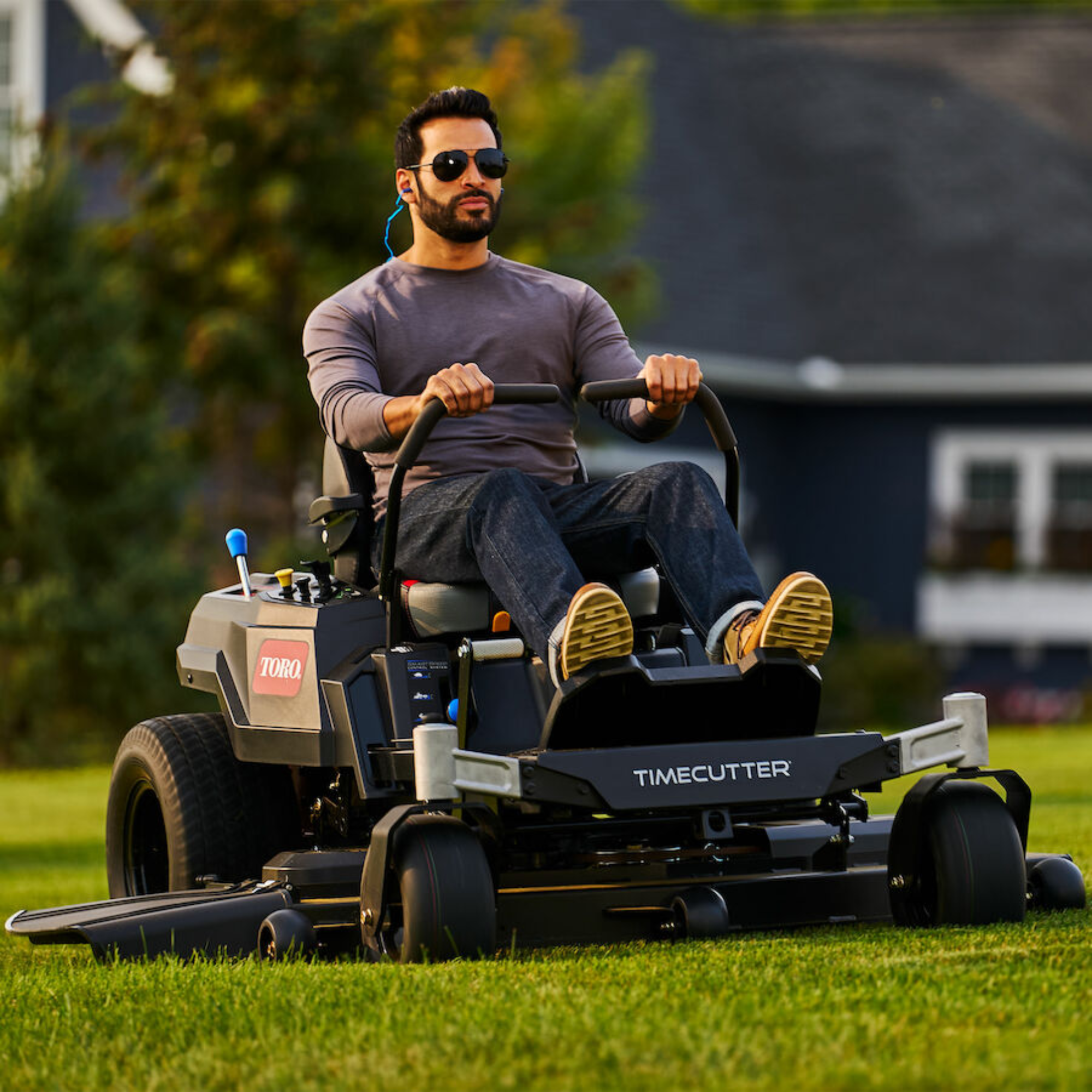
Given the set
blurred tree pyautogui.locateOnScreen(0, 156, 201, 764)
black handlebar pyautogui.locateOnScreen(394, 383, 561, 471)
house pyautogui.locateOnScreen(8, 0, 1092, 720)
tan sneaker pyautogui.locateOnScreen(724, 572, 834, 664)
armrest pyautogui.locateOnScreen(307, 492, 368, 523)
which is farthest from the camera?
house pyautogui.locateOnScreen(8, 0, 1092, 720)

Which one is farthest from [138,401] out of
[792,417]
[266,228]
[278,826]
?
[278,826]

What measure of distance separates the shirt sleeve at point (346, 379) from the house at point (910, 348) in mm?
15750

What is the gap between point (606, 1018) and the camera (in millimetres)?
3918

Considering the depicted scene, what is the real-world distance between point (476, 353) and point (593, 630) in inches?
47.3

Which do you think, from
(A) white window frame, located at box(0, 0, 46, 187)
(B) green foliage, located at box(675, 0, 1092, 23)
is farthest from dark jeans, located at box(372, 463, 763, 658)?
(B) green foliage, located at box(675, 0, 1092, 23)

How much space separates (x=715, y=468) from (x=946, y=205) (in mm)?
4340

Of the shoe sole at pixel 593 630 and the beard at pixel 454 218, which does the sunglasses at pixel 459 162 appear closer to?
the beard at pixel 454 218

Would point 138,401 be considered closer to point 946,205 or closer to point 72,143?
point 72,143

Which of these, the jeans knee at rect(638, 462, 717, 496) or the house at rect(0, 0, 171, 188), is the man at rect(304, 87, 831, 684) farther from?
the house at rect(0, 0, 171, 188)

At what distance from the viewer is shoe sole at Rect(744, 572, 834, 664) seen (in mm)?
4945

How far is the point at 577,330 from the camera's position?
604 cm

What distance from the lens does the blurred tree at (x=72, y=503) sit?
1619 cm

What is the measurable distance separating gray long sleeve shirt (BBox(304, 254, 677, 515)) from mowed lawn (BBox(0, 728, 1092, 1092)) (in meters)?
1.32

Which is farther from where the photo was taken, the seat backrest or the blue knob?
the blue knob
